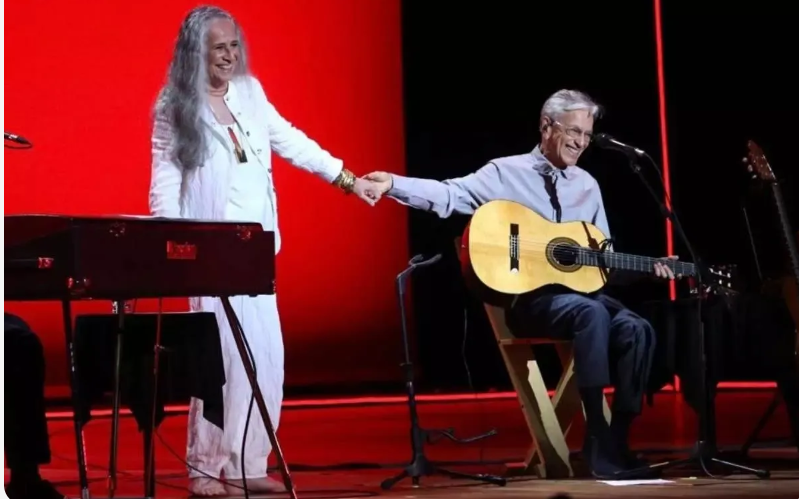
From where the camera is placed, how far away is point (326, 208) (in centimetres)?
706

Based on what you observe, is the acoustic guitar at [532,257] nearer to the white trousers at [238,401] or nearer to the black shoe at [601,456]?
the black shoe at [601,456]

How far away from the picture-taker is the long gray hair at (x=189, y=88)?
3.99 m

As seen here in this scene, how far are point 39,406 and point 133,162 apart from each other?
3554 millimetres

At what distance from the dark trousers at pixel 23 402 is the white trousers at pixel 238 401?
2.25 ft

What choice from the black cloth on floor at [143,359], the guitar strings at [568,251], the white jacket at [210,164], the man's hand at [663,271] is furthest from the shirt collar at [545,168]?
the black cloth on floor at [143,359]

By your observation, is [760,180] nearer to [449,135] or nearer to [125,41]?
[449,135]

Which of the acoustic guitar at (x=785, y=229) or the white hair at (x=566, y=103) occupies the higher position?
the white hair at (x=566, y=103)

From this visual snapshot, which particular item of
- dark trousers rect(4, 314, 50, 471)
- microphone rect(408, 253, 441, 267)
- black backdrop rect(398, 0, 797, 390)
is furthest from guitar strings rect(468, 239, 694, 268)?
black backdrop rect(398, 0, 797, 390)

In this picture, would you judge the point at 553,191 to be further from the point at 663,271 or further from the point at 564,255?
the point at 663,271

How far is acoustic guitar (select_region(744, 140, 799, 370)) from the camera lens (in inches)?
172

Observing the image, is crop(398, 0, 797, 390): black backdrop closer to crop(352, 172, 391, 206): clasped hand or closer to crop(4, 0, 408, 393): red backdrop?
crop(4, 0, 408, 393): red backdrop

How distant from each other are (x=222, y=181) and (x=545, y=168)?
1206 millimetres

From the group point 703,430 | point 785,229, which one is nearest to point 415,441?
point 703,430

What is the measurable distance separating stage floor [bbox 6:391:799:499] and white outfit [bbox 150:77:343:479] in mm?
170
